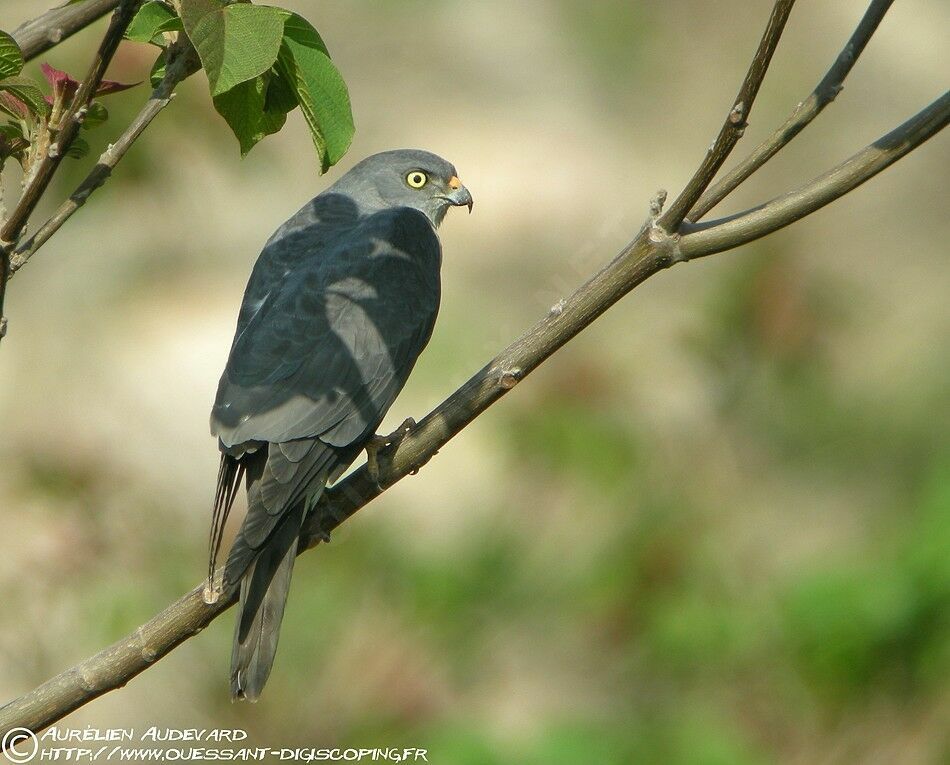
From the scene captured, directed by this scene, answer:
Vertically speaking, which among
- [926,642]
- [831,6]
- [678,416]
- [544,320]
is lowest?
[926,642]

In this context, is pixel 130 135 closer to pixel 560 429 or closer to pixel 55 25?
pixel 55 25

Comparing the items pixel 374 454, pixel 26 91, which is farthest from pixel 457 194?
pixel 26 91

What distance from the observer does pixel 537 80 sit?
10.5m

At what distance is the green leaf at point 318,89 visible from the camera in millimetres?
1769

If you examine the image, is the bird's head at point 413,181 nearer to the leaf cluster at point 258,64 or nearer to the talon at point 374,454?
the talon at point 374,454

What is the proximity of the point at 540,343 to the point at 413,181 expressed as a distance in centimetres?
217

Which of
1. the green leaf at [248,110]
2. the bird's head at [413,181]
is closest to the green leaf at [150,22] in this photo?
the green leaf at [248,110]

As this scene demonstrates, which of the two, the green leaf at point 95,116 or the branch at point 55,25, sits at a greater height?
the branch at point 55,25

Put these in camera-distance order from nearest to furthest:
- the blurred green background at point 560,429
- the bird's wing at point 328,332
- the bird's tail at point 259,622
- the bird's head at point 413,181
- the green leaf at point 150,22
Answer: the green leaf at point 150,22
the bird's tail at point 259,622
the bird's wing at point 328,332
the bird's head at point 413,181
the blurred green background at point 560,429

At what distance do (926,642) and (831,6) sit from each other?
779 centimetres

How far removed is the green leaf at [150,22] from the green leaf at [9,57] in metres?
0.17

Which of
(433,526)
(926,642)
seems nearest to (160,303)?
(433,526)

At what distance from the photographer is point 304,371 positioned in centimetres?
302

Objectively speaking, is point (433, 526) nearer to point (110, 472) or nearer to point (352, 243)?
point (110, 472)
